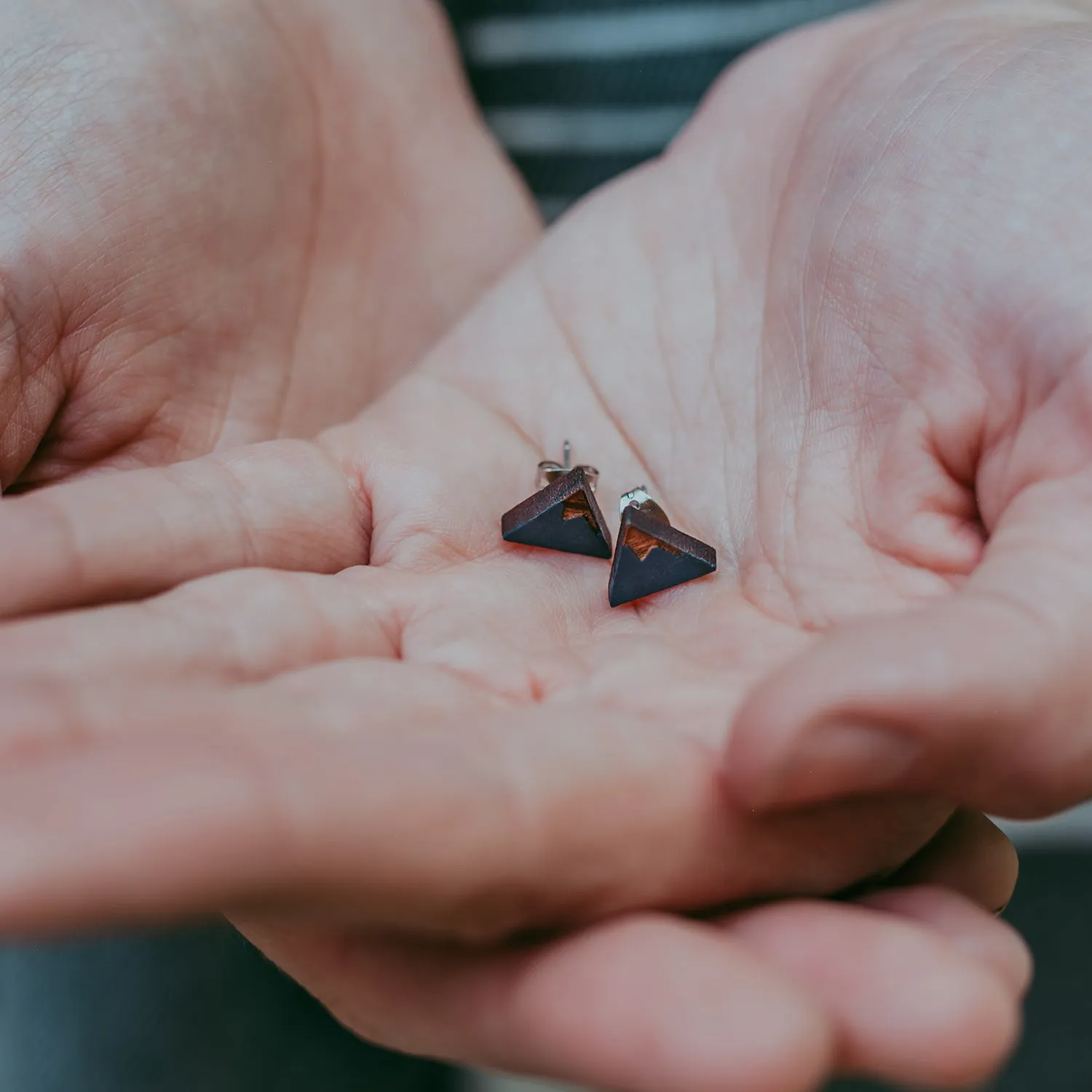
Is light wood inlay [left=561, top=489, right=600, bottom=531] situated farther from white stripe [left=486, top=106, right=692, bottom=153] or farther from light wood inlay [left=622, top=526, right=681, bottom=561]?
white stripe [left=486, top=106, right=692, bottom=153]

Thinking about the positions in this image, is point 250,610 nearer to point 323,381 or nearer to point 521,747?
point 521,747

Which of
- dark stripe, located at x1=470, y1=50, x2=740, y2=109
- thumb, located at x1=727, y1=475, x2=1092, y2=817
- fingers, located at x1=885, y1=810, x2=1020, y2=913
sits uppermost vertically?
dark stripe, located at x1=470, y1=50, x2=740, y2=109

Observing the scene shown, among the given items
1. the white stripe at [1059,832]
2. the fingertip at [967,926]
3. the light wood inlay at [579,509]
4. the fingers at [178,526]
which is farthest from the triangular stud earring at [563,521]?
the white stripe at [1059,832]

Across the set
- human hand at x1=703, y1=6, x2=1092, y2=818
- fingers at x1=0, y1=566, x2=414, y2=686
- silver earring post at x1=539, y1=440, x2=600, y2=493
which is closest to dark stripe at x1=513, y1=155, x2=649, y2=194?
human hand at x1=703, y1=6, x2=1092, y2=818

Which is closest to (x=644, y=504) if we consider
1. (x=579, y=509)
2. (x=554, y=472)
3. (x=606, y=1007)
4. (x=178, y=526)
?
(x=579, y=509)

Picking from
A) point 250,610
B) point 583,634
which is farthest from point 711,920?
point 250,610

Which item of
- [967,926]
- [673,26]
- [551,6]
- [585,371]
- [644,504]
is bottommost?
[967,926]

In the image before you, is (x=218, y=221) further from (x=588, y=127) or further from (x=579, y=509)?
(x=588, y=127)
